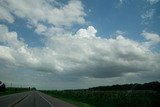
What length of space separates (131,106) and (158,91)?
5336 millimetres

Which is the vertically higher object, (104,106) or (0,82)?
(0,82)

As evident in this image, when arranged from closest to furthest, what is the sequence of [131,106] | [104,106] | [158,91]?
[131,106], [158,91], [104,106]

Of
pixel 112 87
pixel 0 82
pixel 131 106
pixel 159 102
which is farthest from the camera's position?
pixel 112 87

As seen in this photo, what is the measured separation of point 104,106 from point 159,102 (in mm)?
9119

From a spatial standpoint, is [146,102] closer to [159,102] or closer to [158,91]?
[159,102]

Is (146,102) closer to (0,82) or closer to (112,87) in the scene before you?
(0,82)

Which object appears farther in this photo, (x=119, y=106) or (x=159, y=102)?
(x=119, y=106)

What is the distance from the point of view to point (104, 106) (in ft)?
102

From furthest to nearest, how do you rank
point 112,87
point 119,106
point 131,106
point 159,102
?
point 112,87 < point 119,106 < point 131,106 < point 159,102

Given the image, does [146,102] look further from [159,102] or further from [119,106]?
[119,106]

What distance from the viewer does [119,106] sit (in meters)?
27.0

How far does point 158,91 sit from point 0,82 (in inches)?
3545

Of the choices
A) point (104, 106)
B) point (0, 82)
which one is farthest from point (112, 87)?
point (104, 106)

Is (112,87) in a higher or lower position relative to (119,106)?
higher
